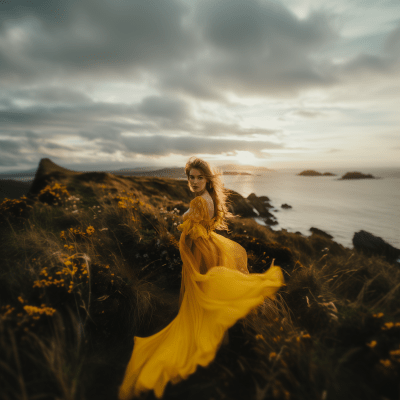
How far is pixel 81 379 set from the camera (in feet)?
6.83

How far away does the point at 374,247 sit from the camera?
13.2m

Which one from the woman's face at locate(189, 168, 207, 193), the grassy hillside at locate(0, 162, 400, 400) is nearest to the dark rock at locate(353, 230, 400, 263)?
the grassy hillside at locate(0, 162, 400, 400)

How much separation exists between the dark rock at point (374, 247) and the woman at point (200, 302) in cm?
1262

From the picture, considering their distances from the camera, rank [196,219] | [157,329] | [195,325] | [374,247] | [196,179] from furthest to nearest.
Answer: [374,247], [157,329], [196,179], [196,219], [195,325]

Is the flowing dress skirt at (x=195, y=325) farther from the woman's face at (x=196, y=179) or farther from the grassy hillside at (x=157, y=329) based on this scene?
the woman's face at (x=196, y=179)

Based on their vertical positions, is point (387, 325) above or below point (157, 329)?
above

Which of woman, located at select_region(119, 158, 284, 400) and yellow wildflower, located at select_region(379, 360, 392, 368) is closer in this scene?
yellow wildflower, located at select_region(379, 360, 392, 368)

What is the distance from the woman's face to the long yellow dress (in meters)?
0.40

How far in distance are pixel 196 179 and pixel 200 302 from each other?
1.97 meters

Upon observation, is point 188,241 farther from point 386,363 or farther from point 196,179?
point 386,363

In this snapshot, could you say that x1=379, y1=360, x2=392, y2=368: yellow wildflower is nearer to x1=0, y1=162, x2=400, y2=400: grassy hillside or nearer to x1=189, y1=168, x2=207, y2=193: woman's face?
x1=0, y1=162, x2=400, y2=400: grassy hillside

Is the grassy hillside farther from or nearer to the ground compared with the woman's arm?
nearer to the ground

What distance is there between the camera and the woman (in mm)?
2305

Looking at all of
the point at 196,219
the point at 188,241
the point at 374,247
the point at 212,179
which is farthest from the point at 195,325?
the point at 374,247
